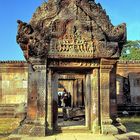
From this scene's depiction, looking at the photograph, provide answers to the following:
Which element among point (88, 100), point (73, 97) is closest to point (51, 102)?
point (88, 100)

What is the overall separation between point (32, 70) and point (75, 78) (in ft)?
46.7

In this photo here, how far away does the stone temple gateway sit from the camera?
9.70m

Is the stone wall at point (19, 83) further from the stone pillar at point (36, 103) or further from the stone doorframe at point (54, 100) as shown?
the stone pillar at point (36, 103)

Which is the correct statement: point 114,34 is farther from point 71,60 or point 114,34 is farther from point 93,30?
point 71,60

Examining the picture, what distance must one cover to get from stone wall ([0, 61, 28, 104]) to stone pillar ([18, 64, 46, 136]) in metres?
15.0

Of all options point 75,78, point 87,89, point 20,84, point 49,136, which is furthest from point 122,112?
point 49,136

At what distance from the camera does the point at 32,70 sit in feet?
32.9

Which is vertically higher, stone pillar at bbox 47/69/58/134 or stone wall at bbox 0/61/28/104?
stone wall at bbox 0/61/28/104

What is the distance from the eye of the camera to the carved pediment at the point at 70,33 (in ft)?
31.9

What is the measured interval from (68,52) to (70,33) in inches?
21.4

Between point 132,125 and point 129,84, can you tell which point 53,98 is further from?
point 129,84

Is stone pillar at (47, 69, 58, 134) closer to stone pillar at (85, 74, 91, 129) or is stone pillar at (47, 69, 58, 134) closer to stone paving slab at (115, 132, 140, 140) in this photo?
stone pillar at (85, 74, 91, 129)

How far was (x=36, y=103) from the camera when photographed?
388 inches

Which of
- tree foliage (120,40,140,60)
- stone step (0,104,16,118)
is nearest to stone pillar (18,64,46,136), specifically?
stone step (0,104,16,118)
